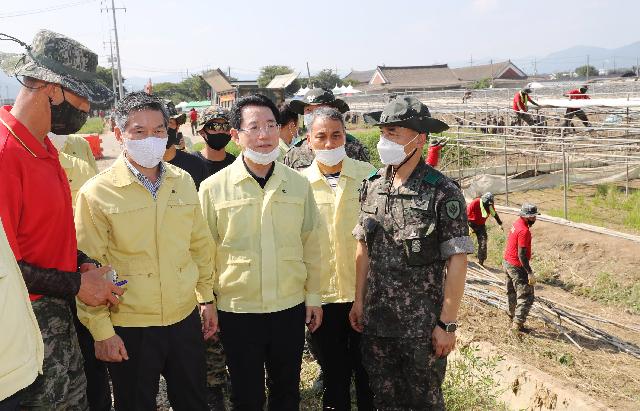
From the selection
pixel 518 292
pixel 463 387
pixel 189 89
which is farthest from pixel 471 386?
pixel 189 89

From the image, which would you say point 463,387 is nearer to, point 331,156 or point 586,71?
point 331,156

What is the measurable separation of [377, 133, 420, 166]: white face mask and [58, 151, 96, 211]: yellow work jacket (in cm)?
203

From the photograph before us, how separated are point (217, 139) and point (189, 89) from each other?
252 feet

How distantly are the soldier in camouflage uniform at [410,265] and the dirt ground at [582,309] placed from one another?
2468mm

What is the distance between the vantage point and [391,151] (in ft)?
9.32

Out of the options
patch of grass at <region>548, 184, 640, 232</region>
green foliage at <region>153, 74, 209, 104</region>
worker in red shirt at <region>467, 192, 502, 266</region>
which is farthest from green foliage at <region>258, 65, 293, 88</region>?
worker in red shirt at <region>467, 192, 502, 266</region>

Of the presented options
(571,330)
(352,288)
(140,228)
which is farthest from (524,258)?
(140,228)

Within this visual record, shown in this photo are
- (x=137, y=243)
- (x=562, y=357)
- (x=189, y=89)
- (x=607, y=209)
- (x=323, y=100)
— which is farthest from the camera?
(x=189, y=89)

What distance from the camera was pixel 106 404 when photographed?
114 inches

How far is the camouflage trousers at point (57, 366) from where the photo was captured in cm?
212

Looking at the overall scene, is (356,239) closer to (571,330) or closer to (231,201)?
(231,201)

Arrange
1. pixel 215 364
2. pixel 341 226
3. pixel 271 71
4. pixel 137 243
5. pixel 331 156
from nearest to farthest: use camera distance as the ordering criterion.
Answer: pixel 137 243 → pixel 341 226 → pixel 331 156 → pixel 215 364 → pixel 271 71

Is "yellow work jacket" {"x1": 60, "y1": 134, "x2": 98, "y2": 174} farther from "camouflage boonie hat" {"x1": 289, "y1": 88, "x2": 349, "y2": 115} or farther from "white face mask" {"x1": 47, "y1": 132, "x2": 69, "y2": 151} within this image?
"camouflage boonie hat" {"x1": 289, "y1": 88, "x2": 349, "y2": 115}

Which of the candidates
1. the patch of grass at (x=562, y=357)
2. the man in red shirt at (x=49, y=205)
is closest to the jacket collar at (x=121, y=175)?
the man in red shirt at (x=49, y=205)
